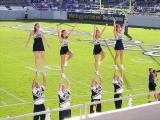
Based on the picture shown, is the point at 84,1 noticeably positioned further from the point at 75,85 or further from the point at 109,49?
the point at 75,85

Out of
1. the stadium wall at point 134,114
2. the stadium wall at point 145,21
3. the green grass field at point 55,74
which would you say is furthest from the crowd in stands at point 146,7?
the stadium wall at point 134,114

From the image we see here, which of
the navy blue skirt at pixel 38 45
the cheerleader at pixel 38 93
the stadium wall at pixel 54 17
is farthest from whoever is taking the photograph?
the stadium wall at pixel 54 17

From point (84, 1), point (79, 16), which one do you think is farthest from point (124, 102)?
point (84, 1)

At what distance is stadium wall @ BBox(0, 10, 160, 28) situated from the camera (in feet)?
141

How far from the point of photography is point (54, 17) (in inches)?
1923

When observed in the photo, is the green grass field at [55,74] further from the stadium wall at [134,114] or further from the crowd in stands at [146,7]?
the crowd in stands at [146,7]

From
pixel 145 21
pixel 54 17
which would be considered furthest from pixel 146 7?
pixel 54 17

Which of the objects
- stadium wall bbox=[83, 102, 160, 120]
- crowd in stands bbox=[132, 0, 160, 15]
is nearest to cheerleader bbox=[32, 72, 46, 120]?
stadium wall bbox=[83, 102, 160, 120]

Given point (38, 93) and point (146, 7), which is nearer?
point (38, 93)

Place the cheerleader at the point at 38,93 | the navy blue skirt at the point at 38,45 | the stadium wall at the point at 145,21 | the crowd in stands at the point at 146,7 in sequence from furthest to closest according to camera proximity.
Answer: the crowd in stands at the point at 146,7, the stadium wall at the point at 145,21, the cheerleader at the point at 38,93, the navy blue skirt at the point at 38,45

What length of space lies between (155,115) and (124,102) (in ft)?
14.5

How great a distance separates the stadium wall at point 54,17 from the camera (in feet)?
141

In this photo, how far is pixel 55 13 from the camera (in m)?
48.8

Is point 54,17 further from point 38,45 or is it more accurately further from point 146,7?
point 38,45
